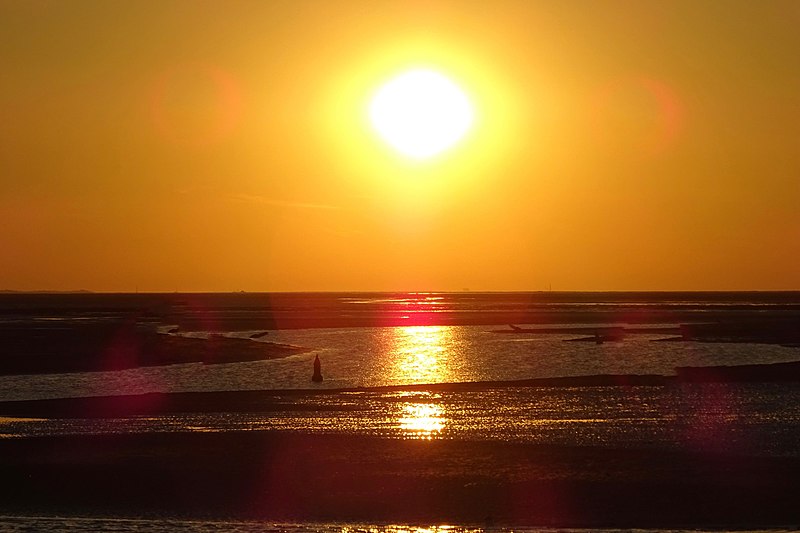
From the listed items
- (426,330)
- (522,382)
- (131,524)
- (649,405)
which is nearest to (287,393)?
(522,382)

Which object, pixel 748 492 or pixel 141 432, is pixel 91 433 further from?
pixel 748 492

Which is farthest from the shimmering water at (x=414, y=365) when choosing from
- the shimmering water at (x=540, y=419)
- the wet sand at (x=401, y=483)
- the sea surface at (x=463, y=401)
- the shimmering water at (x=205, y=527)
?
the shimmering water at (x=205, y=527)

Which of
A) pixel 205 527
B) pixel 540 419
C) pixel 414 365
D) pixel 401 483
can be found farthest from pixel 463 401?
pixel 205 527

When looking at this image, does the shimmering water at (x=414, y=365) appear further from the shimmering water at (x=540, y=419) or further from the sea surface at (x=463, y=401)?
the shimmering water at (x=540, y=419)

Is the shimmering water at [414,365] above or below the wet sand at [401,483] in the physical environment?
above

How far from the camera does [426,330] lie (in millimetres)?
101188

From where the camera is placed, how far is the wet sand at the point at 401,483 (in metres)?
19.2

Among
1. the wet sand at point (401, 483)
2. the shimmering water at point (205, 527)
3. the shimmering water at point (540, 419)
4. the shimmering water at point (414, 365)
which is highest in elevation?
the shimmering water at point (414, 365)

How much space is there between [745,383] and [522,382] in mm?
9770

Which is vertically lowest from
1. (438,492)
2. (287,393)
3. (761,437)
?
(438,492)

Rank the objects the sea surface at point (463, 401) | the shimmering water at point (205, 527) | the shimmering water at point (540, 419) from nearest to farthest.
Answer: the shimmering water at point (205, 527)
the sea surface at point (463, 401)
the shimmering water at point (540, 419)

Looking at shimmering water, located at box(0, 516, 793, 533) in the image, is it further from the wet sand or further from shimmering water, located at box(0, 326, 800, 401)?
shimmering water, located at box(0, 326, 800, 401)

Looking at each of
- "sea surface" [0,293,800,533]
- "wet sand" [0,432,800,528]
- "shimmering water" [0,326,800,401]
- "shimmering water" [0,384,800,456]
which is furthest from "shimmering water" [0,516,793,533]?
"shimmering water" [0,326,800,401]

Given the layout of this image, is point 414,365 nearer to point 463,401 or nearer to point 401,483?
point 463,401
